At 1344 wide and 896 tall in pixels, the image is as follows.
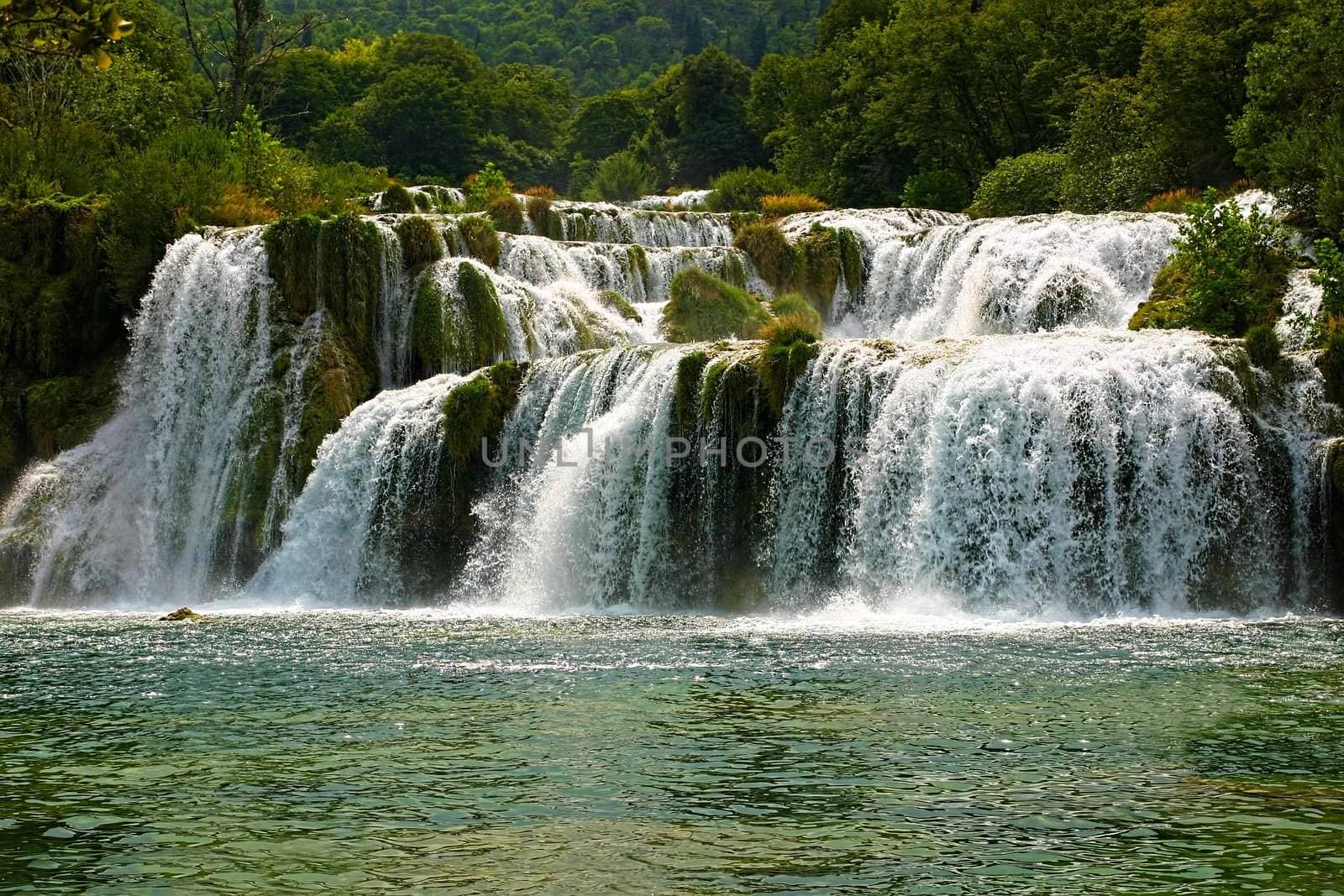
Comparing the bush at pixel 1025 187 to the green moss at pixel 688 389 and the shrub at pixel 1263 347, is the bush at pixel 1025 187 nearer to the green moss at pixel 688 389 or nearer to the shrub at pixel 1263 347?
the shrub at pixel 1263 347

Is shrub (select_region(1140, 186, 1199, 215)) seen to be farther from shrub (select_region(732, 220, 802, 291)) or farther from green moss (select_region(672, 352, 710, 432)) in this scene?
green moss (select_region(672, 352, 710, 432))

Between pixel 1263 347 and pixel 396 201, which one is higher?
pixel 396 201

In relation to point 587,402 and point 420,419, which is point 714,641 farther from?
point 420,419

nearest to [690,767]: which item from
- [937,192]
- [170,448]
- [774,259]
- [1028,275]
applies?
[170,448]

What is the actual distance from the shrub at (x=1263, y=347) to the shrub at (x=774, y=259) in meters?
12.8


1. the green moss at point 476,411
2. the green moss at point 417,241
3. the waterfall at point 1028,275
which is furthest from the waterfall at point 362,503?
the waterfall at point 1028,275

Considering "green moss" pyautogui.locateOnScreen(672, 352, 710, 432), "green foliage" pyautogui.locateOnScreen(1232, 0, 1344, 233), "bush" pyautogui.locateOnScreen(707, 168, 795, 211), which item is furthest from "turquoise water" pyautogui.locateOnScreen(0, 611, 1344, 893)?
"bush" pyautogui.locateOnScreen(707, 168, 795, 211)

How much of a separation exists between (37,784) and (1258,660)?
10492mm

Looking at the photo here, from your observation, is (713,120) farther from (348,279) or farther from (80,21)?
(80,21)

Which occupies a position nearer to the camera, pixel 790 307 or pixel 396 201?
pixel 790 307

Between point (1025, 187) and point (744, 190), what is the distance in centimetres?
1284

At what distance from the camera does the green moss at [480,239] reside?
94.5ft

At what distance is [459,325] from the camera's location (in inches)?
1040

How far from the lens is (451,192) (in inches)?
1614
